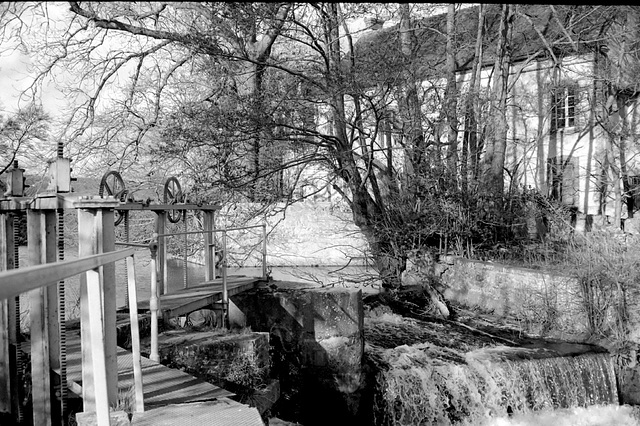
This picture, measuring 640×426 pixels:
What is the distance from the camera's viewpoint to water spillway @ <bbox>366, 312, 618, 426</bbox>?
8.15 meters

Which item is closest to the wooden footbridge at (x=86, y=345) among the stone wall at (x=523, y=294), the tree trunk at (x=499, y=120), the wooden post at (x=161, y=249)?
the wooden post at (x=161, y=249)

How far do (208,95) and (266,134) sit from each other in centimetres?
181

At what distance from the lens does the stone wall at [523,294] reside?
396 inches

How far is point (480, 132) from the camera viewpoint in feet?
46.0

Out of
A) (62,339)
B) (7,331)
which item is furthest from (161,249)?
(62,339)

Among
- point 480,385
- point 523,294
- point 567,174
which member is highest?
point 567,174

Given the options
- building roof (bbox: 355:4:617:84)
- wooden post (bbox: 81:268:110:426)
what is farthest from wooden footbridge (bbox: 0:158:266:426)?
building roof (bbox: 355:4:617:84)

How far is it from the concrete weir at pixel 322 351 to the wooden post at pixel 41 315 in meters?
3.84

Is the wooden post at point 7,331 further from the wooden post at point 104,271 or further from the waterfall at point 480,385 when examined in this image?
the waterfall at point 480,385

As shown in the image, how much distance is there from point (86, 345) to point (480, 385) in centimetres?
632

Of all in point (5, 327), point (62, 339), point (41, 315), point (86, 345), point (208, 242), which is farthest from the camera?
point (208, 242)

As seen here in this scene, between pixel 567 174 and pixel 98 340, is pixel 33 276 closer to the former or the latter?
pixel 98 340

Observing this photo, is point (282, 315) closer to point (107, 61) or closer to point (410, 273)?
point (410, 273)

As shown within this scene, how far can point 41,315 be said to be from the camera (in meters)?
4.39
